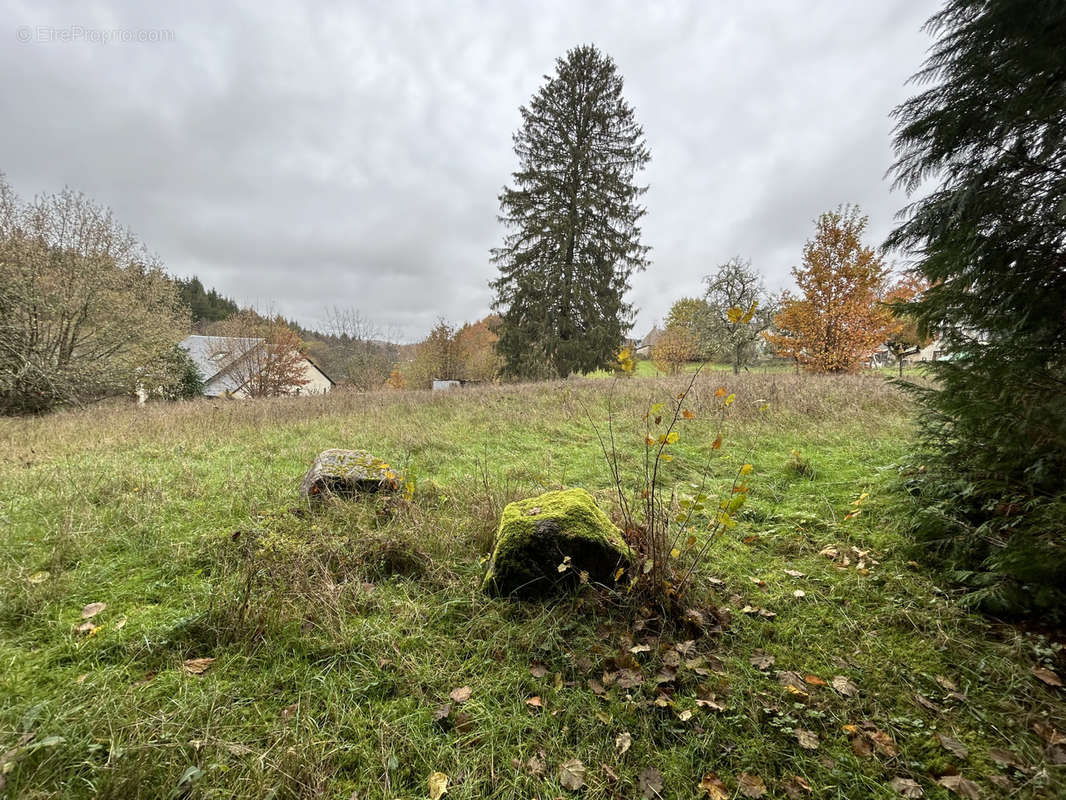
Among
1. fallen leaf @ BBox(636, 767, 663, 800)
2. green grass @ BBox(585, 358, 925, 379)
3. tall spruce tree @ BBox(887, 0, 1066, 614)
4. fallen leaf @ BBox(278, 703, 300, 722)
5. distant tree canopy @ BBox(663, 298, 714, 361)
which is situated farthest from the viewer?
distant tree canopy @ BBox(663, 298, 714, 361)

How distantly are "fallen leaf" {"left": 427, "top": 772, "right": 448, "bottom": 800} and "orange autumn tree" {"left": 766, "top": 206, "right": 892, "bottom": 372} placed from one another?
1915 cm

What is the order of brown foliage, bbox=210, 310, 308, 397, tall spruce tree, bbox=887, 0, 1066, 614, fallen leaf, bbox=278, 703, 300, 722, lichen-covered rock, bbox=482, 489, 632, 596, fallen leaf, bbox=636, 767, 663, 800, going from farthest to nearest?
brown foliage, bbox=210, 310, 308, 397, lichen-covered rock, bbox=482, 489, 632, 596, tall spruce tree, bbox=887, 0, 1066, 614, fallen leaf, bbox=278, 703, 300, 722, fallen leaf, bbox=636, 767, 663, 800

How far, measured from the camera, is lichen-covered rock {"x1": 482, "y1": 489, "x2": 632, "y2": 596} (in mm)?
2662

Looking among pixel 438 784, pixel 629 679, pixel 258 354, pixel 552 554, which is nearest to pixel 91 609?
pixel 438 784

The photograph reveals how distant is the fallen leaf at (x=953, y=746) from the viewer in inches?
64.4

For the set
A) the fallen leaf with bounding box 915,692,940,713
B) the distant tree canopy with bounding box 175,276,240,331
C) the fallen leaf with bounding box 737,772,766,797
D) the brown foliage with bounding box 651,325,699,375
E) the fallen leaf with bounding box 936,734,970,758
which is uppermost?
the distant tree canopy with bounding box 175,276,240,331

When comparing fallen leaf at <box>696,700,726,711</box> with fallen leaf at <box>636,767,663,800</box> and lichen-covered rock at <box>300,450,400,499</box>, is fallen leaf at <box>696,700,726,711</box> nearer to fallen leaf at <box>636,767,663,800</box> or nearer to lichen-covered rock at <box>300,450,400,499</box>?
fallen leaf at <box>636,767,663,800</box>

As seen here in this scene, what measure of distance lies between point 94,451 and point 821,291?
21633 mm

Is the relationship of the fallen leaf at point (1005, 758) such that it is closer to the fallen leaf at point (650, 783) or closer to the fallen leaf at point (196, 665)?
the fallen leaf at point (650, 783)

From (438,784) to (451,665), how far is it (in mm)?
604

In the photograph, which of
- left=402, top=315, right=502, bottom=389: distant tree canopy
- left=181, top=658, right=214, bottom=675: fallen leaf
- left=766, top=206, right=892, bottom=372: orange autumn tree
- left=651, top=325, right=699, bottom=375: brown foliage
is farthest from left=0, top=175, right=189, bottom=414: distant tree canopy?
left=651, top=325, right=699, bottom=375: brown foliage

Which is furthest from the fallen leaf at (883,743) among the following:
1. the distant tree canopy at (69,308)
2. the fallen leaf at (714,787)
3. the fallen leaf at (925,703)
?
the distant tree canopy at (69,308)

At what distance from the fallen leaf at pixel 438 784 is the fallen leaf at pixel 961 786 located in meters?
1.99

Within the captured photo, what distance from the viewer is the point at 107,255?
1224 centimetres
